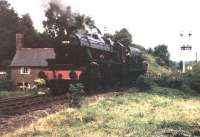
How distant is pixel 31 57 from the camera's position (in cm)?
6216

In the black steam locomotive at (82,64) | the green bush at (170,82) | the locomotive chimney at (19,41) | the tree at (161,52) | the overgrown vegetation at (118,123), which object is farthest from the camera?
the tree at (161,52)

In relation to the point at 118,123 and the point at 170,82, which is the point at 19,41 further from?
the point at 118,123

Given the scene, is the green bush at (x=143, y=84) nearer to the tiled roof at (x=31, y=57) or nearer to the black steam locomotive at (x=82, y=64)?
the black steam locomotive at (x=82, y=64)

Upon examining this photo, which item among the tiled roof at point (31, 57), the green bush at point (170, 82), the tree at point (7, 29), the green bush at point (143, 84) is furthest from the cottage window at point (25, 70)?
the green bush at point (143, 84)

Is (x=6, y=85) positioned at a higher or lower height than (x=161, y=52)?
lower

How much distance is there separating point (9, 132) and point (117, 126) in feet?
10.4

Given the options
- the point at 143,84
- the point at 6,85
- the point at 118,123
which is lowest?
the point at 118,123

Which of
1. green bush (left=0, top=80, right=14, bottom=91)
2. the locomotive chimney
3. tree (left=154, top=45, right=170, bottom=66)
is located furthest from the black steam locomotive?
tree (left=154, top=45, right=170, bottom=66)

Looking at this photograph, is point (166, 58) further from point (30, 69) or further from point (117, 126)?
point (117, 126)

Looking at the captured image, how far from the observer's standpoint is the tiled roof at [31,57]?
61.5m

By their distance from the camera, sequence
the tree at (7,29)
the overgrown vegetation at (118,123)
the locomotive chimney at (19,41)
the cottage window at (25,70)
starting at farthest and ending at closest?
1. the tree at (7,29)
2. the locomotive chimney at (19,41)
3. the cottage window at (25,70)
4. the overgrown vegetation at (118,123)

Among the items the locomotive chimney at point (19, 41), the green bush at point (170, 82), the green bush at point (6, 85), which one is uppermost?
the locomotive chimney at point (19, 41)

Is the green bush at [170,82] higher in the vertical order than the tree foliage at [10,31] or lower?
lower

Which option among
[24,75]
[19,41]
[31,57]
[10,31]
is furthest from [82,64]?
[10,31]
